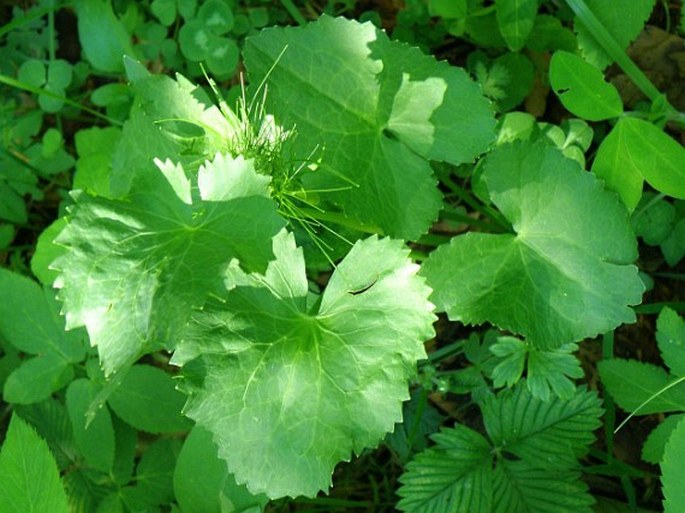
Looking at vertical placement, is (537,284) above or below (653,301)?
above

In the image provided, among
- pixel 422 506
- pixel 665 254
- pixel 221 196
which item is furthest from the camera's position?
pixel 665 254

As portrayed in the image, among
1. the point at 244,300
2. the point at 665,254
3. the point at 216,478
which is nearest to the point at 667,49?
the point at 665,254

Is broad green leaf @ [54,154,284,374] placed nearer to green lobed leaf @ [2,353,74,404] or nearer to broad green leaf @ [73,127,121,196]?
broad green leaf @ [73,127,121,196]

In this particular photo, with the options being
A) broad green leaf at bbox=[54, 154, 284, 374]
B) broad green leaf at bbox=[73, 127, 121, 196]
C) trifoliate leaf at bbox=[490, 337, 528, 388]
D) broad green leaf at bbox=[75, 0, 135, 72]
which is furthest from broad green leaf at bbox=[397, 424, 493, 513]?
broad green leaf at bbox=[75, 0, 135, 72]

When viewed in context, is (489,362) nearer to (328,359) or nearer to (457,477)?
(457,477)

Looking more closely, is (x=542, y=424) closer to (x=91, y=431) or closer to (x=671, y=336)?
(x=671, y=336)

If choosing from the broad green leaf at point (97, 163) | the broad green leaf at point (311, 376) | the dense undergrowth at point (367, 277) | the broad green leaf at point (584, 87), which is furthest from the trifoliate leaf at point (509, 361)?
the broad green leaf at point (97, 163)

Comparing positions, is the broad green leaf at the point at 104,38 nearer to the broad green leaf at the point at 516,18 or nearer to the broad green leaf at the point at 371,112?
the broad green leaf at the point at 371,112
